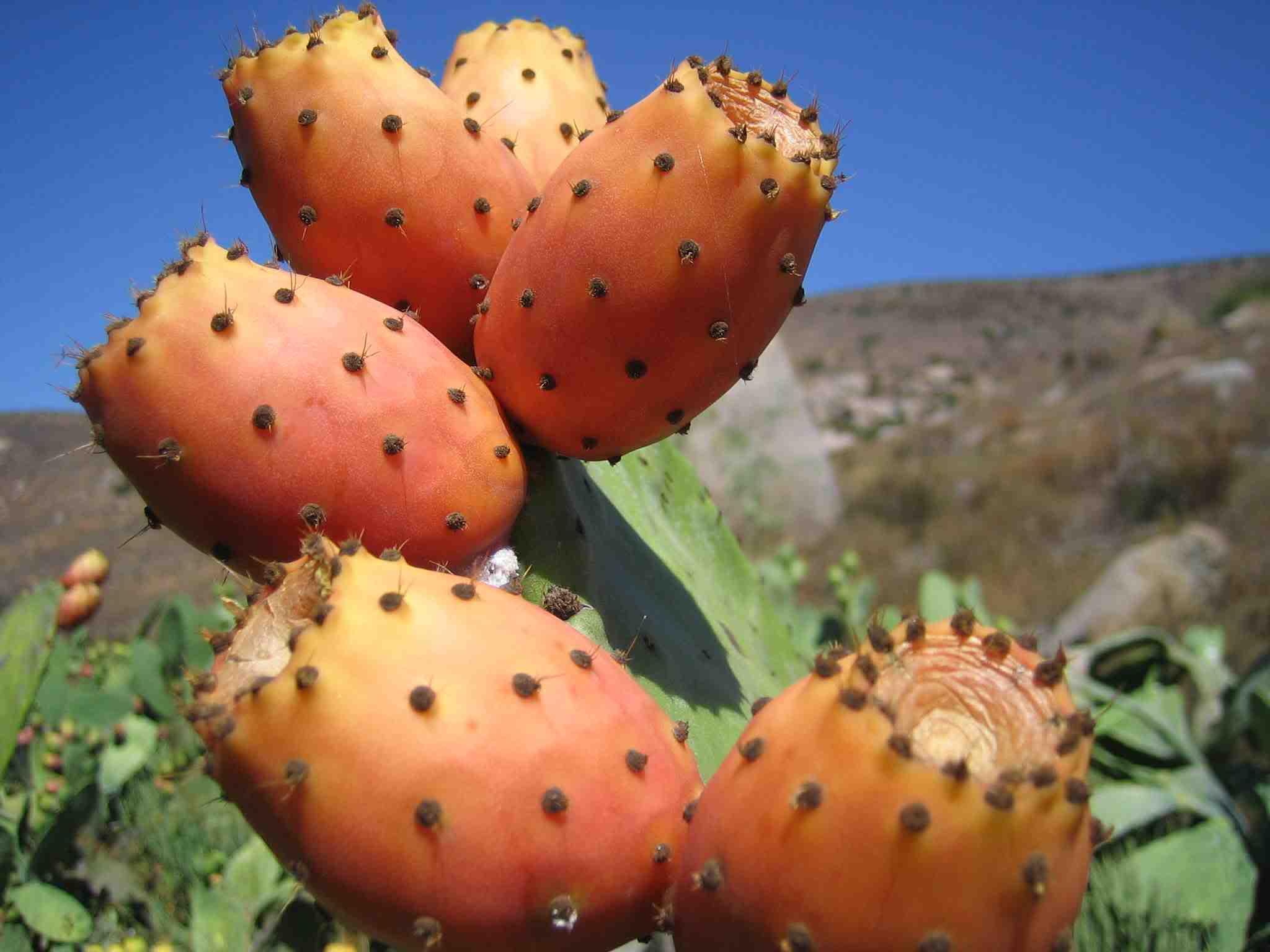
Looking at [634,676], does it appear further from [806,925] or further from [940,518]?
[940,518]

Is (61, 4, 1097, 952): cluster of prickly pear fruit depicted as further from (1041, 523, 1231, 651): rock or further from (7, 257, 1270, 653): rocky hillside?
(1041, 523, 1231, 651): rock

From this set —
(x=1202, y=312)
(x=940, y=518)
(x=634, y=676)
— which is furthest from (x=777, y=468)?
(x=1202, y=312)

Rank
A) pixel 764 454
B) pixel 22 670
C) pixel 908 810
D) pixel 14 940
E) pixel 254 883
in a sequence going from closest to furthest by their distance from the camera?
1. pixel 908 810
2. pixel 22 670
3. pixel 14 940
4. pixel 254 883
5. pixel 764 454

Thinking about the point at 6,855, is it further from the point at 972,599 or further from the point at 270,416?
the point at 972,599

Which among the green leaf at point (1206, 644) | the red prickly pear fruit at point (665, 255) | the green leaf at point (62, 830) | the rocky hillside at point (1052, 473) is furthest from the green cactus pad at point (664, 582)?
the rocky hillside at point (1052, 473)

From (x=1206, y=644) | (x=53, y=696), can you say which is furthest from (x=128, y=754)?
(x=1206, y=644)

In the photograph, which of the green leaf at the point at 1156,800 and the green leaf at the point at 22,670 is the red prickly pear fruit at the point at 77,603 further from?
the green leaf at the point at 1156,800
